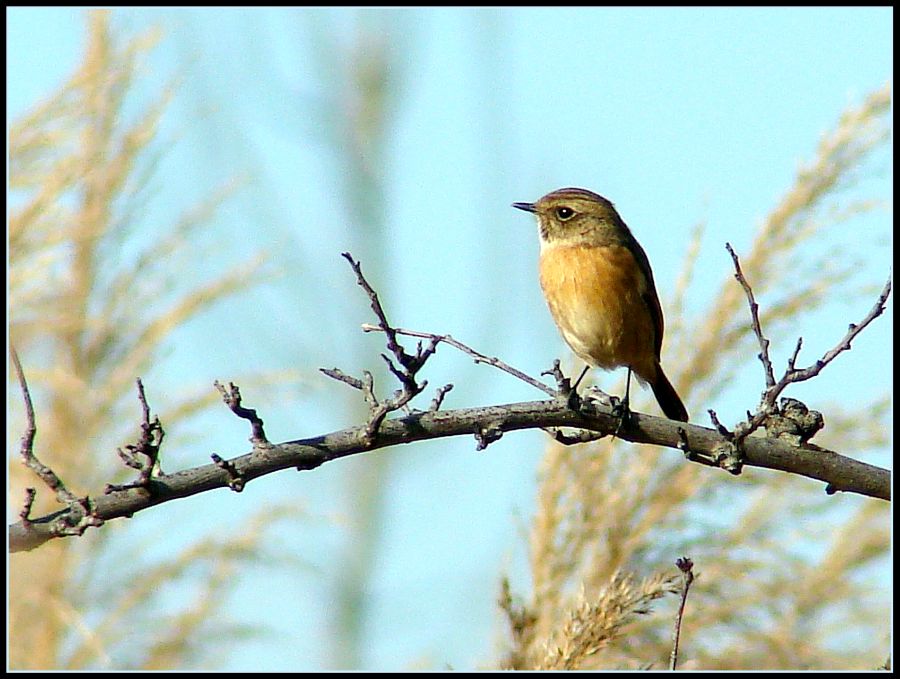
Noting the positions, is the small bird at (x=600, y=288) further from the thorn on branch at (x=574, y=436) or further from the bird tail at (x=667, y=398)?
the thorn on branch at (x=574, y=436)

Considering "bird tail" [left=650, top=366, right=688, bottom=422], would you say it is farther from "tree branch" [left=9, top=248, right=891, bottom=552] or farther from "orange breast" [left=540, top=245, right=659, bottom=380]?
"tree branch" [left=9, top=248, right=891, bottom=552]

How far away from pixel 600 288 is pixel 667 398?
0.47 m

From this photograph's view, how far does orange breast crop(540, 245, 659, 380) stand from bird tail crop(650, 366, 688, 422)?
3 centimetres

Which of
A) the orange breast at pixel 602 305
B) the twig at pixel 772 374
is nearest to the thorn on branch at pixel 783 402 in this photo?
the twig at pixel 772 374

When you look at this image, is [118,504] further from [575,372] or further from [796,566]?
[796,566]

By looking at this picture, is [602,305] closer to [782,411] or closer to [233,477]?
[782,411]

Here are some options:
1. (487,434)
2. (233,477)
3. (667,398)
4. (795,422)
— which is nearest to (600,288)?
(667,398)

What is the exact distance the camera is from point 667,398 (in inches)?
163

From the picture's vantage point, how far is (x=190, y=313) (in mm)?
4637

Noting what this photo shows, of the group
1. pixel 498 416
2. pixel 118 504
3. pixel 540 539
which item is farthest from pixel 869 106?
pixel 118 504

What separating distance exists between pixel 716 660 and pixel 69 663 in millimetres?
2163

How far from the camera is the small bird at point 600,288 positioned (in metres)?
3.95

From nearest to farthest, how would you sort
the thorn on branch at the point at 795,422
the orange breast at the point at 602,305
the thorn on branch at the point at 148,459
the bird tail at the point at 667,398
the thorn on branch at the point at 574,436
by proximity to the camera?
the thorn on branch at the point at 148,459 → the thorn on branch at the point at 795,422 → the thorn on branch at the point at 574,436 → the orange breast at the point at 602,305 → the bird tail at the point at 667,398

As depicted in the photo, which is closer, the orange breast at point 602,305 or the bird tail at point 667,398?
the orange breast at point 602,305
